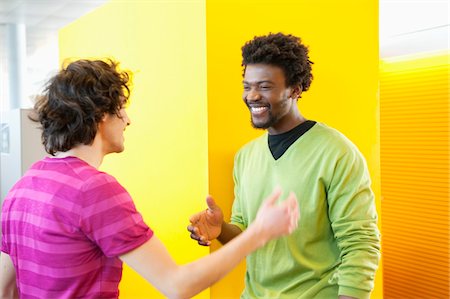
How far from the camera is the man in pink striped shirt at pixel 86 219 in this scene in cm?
143

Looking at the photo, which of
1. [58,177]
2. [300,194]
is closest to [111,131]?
[58,177]

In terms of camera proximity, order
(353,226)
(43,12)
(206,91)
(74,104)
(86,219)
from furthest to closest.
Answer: (43,12), (206,91), (353,226), (74,104), (86,219)

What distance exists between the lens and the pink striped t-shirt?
1.43 m

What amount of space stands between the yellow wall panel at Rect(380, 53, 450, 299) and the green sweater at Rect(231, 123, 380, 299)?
3.11m

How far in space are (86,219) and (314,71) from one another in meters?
1.49

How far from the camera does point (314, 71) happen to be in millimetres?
2594

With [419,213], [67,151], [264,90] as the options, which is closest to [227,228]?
[264,90]

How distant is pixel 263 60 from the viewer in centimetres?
206

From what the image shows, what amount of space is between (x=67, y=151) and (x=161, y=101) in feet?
3.74

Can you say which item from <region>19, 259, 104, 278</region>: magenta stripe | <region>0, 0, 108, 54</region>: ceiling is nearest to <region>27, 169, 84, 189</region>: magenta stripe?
<region>19, 259, 104, 278</region>: magenta stripe

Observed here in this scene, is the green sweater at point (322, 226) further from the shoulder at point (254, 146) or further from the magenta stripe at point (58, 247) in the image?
the magenta stripe at point (58, 247)

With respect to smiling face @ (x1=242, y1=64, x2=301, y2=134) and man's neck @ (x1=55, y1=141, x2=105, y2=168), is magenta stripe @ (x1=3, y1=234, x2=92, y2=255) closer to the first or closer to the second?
man's neck @ (x1=55, y1=141, x2=105, y2=168)

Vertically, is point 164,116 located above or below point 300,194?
above

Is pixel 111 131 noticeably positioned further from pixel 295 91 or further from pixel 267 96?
pixel 295 91
